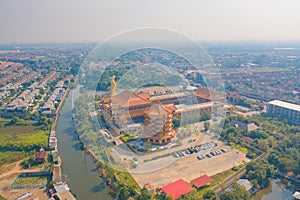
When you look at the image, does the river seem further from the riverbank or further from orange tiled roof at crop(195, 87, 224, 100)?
orange tiled roof at crop(195, 87, 224, 100)

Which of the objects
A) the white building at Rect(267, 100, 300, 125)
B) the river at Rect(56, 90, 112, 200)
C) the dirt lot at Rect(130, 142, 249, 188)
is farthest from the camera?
the white building at Rect(267, 100, 300, 125)

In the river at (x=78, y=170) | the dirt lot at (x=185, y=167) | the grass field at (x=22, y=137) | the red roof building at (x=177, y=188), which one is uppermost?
the red roof building at (x=177, y=188)

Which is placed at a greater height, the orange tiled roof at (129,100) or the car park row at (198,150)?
the orange tiled roof at (129,100)

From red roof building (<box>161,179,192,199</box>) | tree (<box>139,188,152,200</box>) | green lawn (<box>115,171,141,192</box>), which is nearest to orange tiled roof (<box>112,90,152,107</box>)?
green lawn (<box>115,171,141,192</box>)

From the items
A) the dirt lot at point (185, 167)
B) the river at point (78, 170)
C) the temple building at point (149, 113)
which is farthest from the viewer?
the temple building at point (149, 113)

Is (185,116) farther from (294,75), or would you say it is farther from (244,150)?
(294,75)

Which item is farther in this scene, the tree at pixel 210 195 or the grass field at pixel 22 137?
the grass field at pixel 22 137

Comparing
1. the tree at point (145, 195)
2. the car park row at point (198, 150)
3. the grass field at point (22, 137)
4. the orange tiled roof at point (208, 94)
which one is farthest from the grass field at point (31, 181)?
the orange tiled roof at point (208, 94)

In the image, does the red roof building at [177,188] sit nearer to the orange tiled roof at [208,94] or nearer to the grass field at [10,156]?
the grass field at [10,156]
